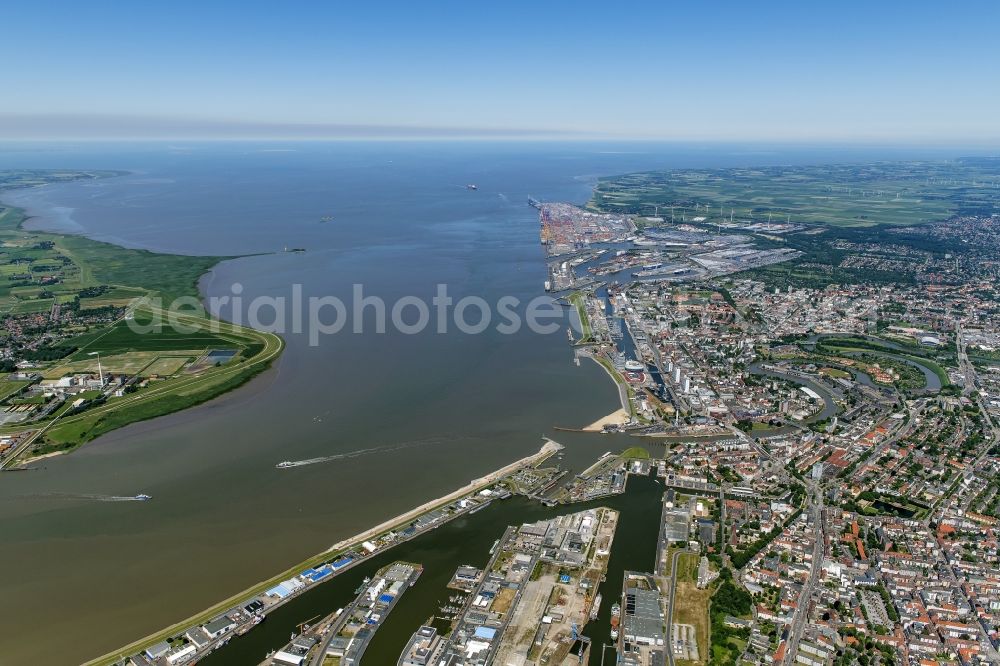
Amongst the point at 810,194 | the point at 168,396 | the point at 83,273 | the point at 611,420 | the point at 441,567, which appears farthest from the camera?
the point at 810,194

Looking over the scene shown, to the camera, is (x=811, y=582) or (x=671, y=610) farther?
(x=811, y=582)

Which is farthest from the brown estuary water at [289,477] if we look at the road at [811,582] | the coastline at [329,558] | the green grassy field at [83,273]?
the green grassy field at [83,273]

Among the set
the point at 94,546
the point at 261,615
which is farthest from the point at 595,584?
the point at 94,546

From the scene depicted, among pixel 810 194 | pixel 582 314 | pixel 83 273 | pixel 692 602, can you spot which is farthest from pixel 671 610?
pixel 810 194

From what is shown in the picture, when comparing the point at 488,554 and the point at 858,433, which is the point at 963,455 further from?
the point at 488,554

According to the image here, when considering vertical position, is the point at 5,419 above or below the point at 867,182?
below

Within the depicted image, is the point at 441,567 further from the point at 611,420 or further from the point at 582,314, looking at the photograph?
the point at 582,314

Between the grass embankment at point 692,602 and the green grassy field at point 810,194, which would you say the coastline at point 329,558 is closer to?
the grass embankment at point 692,602

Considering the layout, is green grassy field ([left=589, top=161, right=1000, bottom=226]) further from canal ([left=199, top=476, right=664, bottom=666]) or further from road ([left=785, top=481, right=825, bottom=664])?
canal ([left=199, top=476, right=664, bottom=666])
